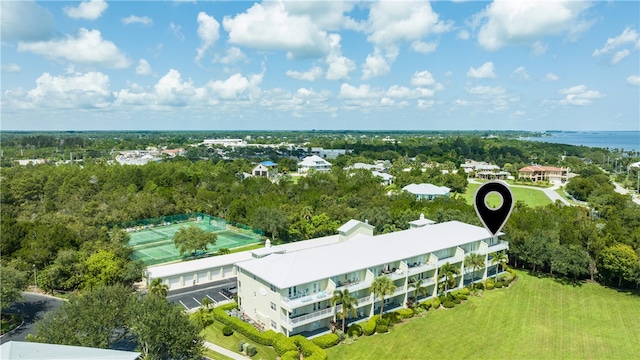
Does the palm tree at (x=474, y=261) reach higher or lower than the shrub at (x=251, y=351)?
higher

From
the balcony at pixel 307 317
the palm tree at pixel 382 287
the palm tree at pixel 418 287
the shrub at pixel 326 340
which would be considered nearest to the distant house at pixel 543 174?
the palm tree at pixel 418 287

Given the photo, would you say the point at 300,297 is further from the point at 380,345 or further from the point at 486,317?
the point at 486,317

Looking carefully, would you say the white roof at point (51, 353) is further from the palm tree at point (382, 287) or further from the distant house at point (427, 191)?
the distant house at point (427, 191)

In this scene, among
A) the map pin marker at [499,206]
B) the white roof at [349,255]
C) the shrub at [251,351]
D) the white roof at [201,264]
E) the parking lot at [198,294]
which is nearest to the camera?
the map pin marker at [499,206]

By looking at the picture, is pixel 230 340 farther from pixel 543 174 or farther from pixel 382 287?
pixel 543 174

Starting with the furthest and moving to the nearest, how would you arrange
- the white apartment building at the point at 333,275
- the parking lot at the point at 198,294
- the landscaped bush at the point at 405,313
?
the parking lot at the point at 198,294 < the landscaped bush at the point at 405,313 < the white apartment building at the point at 333,275

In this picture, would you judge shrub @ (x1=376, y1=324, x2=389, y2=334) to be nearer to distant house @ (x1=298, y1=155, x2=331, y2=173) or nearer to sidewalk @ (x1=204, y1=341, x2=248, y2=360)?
sidewalk @ (x1=204, y1=341, x2=248, y2=360)
